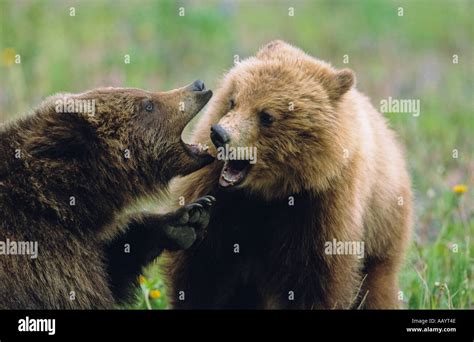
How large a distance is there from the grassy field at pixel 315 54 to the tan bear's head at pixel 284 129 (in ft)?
5.94

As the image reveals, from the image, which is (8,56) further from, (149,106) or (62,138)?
(62,138)

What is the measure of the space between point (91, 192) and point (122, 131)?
50 centimetres

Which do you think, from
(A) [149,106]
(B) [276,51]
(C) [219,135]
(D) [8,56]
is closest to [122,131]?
(A) [149,106]

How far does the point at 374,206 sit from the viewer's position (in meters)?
7.89

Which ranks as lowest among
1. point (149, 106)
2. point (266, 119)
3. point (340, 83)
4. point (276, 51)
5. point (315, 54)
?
point (266, 119)

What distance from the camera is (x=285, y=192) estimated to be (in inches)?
287

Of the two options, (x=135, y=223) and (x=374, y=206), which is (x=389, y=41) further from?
(x=135, y=223)

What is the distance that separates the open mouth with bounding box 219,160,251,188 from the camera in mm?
6996

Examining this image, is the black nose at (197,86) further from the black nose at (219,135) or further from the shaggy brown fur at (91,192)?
the black nose at (219,135)

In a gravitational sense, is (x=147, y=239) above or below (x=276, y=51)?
below

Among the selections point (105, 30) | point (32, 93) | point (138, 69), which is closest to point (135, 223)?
point (32, 93)

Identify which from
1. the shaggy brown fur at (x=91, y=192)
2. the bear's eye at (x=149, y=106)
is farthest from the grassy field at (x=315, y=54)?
the bear's eye at (x=149, y=106)

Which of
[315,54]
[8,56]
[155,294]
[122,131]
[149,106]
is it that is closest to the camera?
[122,131]
